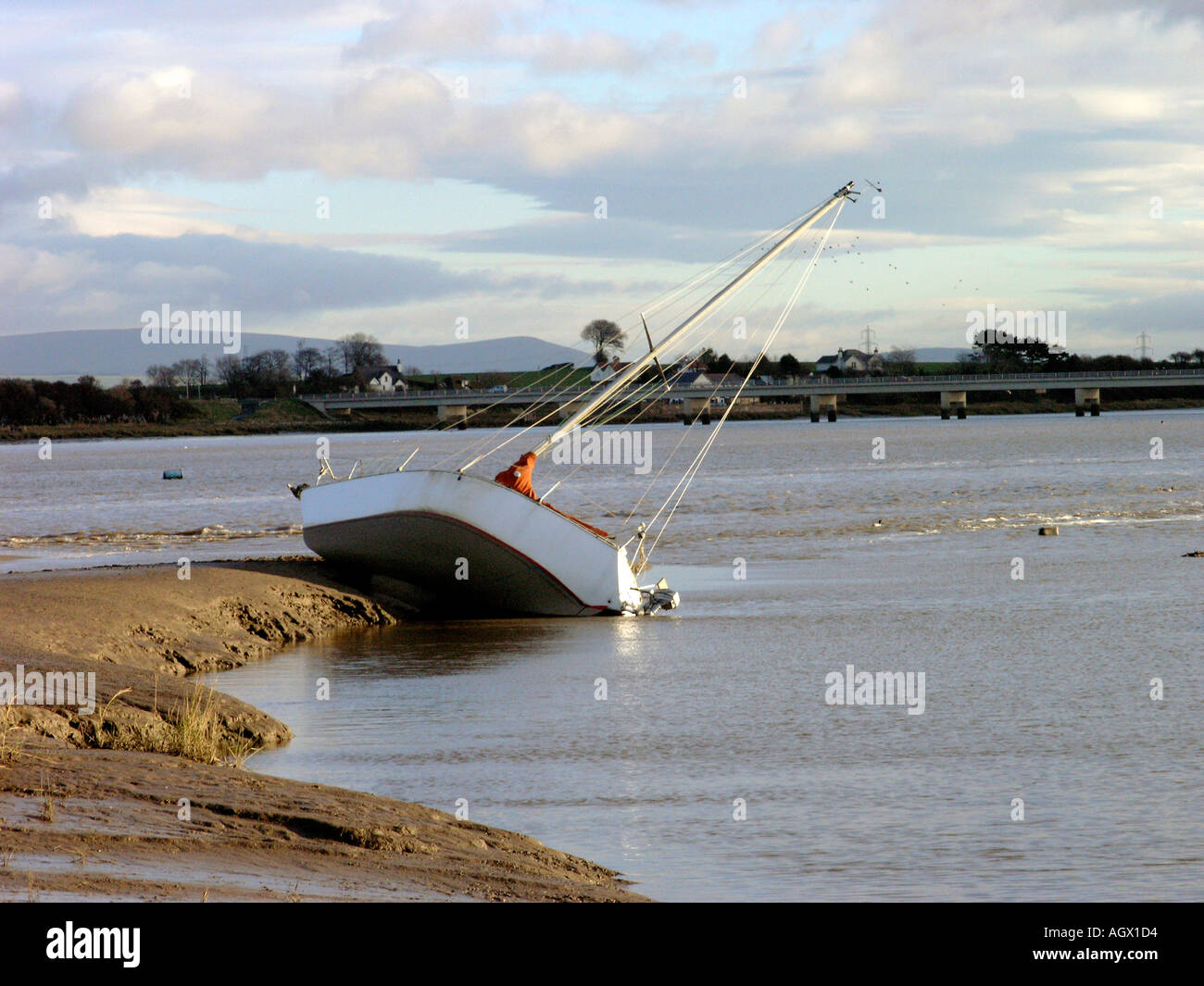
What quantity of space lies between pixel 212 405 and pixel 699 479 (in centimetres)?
13613

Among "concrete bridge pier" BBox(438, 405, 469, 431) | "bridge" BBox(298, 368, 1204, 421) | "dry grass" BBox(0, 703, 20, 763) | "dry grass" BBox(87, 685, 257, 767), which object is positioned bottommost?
"dry grass" BBox(87, 685, 257, 767)

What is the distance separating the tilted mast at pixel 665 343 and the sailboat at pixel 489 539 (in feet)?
0.11

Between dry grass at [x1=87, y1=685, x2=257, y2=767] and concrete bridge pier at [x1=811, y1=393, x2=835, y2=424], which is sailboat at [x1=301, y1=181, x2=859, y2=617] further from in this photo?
concrete bridge pier at [x1=811, y1=393, x2=835, y2=424]

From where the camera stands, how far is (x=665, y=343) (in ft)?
86.0

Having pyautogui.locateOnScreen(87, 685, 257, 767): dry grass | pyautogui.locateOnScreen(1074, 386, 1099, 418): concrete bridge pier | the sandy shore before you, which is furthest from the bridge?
pyautogui.locateOnScreen(87, 685, 257, 767): dry grass

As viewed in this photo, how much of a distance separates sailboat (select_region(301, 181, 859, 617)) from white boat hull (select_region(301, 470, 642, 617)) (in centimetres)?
2

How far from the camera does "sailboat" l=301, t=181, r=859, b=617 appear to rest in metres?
23.0

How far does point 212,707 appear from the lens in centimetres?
1397

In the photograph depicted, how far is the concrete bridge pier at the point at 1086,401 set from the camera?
595 feet

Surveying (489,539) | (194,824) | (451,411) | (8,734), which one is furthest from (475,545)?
(451,411)

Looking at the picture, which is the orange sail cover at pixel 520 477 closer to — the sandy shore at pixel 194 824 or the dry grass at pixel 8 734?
the sandy shore at pixel 194 824

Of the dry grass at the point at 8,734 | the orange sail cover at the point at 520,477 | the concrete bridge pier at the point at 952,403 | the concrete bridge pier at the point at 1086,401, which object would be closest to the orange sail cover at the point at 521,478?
the orange sail cover at the point at 520,477

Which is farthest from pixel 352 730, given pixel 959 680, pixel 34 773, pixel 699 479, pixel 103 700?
pixel 699 479
